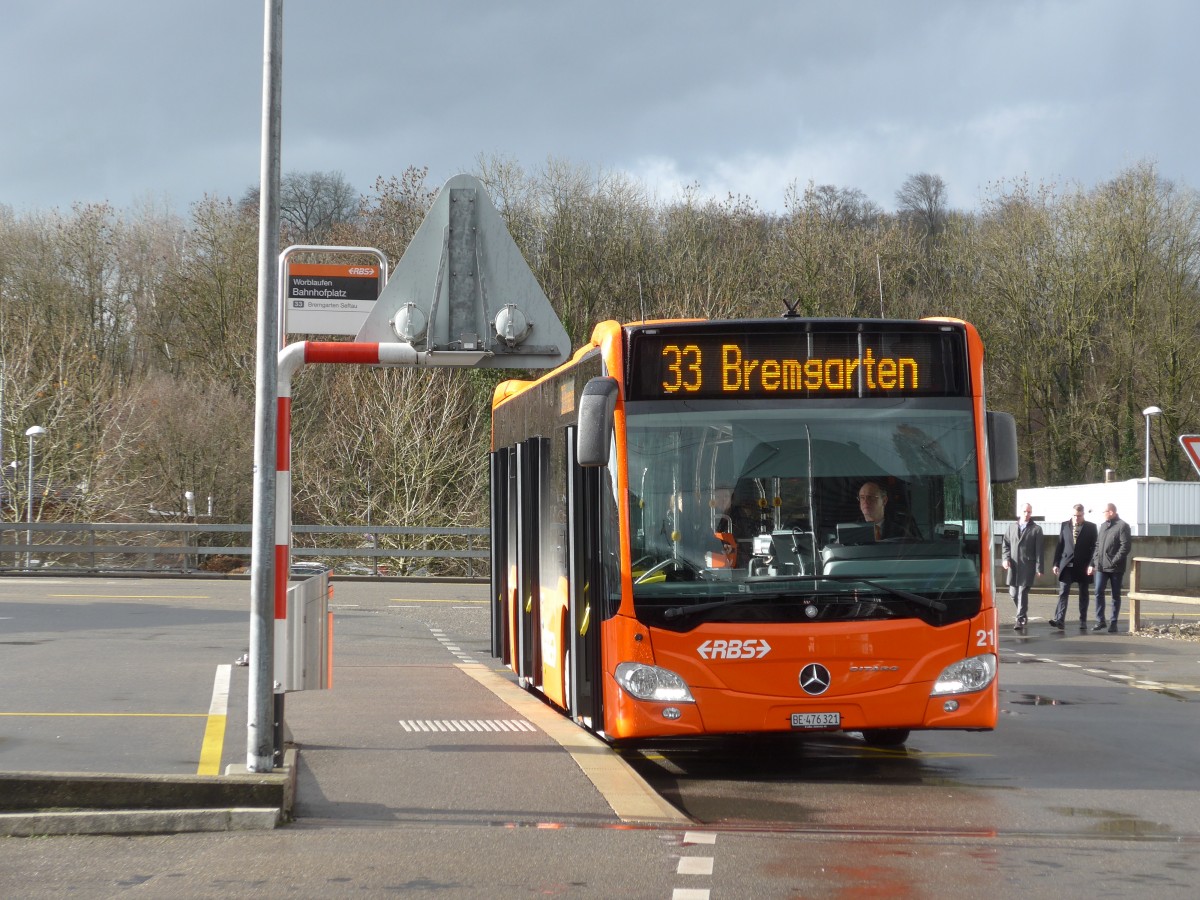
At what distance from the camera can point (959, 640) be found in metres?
9.20

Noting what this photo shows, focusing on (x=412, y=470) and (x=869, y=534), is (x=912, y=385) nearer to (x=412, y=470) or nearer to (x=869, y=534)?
(x=869, y=534)

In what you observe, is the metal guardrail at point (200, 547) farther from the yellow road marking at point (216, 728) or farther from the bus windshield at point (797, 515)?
the bus windshield at point (797, 515)

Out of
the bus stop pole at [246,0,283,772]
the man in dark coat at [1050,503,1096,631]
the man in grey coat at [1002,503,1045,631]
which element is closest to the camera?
the bus stop pole at [246,0,283,772]

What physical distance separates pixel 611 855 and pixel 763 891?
86 cm

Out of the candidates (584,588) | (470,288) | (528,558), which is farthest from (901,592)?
(528,558)

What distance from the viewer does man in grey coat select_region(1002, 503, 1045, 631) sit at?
23.2 metres

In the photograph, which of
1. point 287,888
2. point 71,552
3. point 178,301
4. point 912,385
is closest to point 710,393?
point 912,385

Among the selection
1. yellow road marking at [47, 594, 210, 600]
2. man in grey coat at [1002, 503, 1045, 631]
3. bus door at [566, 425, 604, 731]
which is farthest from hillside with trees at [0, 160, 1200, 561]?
bus door at [566, 425, 604, 731]

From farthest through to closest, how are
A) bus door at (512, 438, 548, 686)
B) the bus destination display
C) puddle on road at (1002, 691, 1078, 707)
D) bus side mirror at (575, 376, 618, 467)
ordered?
puddle on road at (1002, 691, 1078, 707), bus door at (512, 438, 548, 686), the bus destination display, bus side mirror at (575, 376, 618, 467)

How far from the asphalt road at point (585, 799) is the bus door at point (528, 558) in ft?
1.54

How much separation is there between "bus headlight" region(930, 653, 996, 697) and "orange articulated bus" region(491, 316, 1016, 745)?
1cm

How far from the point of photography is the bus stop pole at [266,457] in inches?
312

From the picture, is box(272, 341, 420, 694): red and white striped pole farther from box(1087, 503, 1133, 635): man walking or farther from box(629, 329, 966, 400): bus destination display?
box(1087, 503, 1133, 635): man walking

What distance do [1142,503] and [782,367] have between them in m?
39.3
